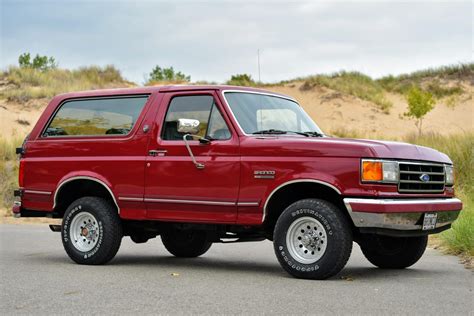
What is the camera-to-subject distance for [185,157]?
→ 9.77 meters

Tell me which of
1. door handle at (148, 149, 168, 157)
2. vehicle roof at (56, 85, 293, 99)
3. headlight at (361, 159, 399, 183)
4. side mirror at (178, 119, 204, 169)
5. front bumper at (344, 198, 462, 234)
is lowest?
front bumper at (344, 198, 462, 234)

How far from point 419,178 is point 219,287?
247 centimetres

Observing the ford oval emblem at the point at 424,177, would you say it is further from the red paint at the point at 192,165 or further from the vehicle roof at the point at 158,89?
the vehicle roof at the point at 158,89

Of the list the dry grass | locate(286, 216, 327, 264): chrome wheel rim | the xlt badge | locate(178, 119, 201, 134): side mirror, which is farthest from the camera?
the dry grass

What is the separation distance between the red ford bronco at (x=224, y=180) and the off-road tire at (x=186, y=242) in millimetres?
17

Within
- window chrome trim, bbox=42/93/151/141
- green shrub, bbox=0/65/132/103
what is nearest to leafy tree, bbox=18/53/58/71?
green shrub, bbox=0/65/132/103

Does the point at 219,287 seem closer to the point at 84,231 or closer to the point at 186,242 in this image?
the point at 84,231

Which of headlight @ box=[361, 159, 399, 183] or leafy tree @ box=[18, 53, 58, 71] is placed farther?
leafy tree @ box=[18, 53, 58, 71]

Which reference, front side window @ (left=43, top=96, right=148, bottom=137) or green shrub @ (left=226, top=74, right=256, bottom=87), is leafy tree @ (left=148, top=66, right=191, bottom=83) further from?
front side window @ (left=43, top=96, right=148, bottom=137)

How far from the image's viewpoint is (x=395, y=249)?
33.6 ft

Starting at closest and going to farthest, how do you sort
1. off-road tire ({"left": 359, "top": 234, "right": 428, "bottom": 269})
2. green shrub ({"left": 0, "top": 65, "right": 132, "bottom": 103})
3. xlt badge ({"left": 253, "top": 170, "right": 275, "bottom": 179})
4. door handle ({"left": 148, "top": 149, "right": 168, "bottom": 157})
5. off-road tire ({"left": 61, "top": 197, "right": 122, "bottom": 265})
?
xlt badge ({"left": 253, "top": 170, "right": 275, "bottom": 179}) → door handle ({"left": 148, "top": 149, "right": 168, "bottom": 157}) → off-road tire ({"left": 359, "top": 234, "right": 428, "bottom": 269}) → off-road tire ({"left": 61, "top": 197, "right": 122, "bottom": 265}) → green shrub ({"left": 0, "top": 65, "right": 132, "bottom": 103})

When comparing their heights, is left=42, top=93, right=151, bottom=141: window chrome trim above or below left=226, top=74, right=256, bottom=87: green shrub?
below

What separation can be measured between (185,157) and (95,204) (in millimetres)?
1493

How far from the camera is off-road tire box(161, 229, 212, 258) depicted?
1155 cm
